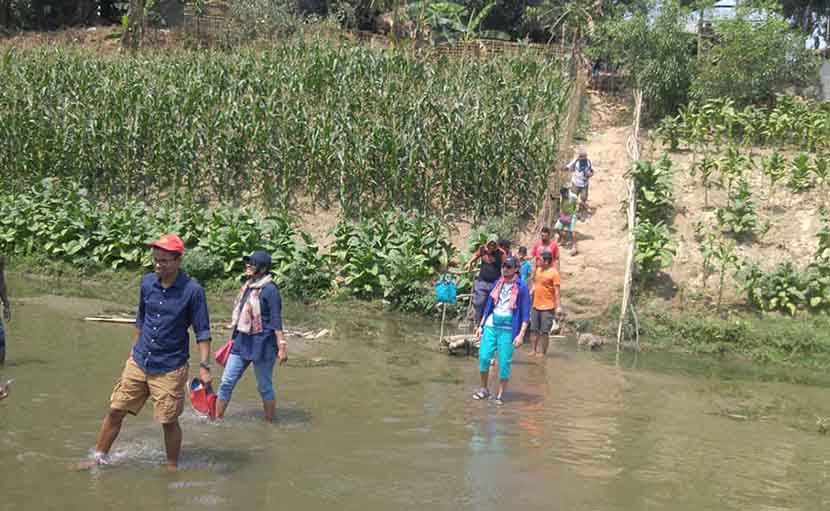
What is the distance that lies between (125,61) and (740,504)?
2036 cm

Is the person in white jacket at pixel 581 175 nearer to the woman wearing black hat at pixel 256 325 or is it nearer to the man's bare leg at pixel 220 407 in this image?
the woman wearing black hat at pixel 256 325

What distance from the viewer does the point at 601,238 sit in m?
17.3

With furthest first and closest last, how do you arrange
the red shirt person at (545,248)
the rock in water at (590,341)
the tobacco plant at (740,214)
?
the tobacco plant at (740,214) → the rock in water at (590,341) → the red shirt person at (545,248)

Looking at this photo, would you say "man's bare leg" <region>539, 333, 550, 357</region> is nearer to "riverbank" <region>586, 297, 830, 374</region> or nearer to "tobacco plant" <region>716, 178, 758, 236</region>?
"riverbank" <region>586, 297, 830, 374</region>

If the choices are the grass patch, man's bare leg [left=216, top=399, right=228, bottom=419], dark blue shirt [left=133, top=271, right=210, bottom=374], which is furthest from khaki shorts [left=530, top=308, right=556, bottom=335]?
dark blue shirt [left=133, top=271, right=210, bottom=374]

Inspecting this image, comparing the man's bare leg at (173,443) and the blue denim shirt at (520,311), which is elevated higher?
the blue denim shirt at (520,311)

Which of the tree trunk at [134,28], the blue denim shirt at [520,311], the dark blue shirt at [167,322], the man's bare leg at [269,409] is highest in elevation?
the tree trunk at [134,28]

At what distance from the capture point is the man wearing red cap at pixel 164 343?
675 cm

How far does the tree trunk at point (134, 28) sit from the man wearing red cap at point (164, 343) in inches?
962

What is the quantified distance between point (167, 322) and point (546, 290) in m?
7.44

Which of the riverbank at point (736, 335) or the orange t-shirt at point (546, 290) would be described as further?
the riverbank at point (736, 335)

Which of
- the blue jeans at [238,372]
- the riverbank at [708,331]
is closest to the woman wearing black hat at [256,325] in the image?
the blue jeans at [238,372]

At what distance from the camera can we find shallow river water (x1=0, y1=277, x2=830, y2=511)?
6.87 metres

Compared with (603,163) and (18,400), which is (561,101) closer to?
(603,163)
